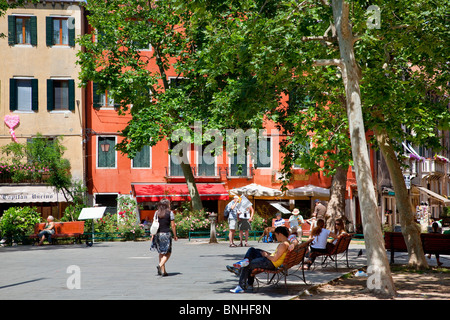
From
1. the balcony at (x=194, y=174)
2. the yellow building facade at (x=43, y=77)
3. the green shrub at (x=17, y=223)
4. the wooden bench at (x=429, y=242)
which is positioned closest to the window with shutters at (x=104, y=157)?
the yellow building facade at (x=43, y=77)

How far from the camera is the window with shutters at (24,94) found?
35.8 metres

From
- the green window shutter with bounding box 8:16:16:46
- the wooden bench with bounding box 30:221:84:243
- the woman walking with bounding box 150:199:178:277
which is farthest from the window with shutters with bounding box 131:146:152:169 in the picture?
the woman walking with bounding box 150:199:178:277

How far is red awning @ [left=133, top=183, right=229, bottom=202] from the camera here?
3653 cm

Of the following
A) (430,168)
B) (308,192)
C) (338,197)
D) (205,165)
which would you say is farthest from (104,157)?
(430,168)

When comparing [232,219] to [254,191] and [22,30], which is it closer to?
[254,191]

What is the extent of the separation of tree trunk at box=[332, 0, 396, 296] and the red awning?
2492 cm

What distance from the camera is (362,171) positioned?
11117 mm

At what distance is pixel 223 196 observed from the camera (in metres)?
37.8

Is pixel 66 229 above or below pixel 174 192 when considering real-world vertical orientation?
below

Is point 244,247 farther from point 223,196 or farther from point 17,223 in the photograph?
point 223,196

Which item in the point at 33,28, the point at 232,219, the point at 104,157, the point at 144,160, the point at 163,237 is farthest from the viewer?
the point at 144,160

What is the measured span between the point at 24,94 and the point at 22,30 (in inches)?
136

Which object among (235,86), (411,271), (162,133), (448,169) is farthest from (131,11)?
(448,169)

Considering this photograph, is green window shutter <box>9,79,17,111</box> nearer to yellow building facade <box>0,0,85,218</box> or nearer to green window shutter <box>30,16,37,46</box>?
yellow building facade <box>0,0,85,218</box>
